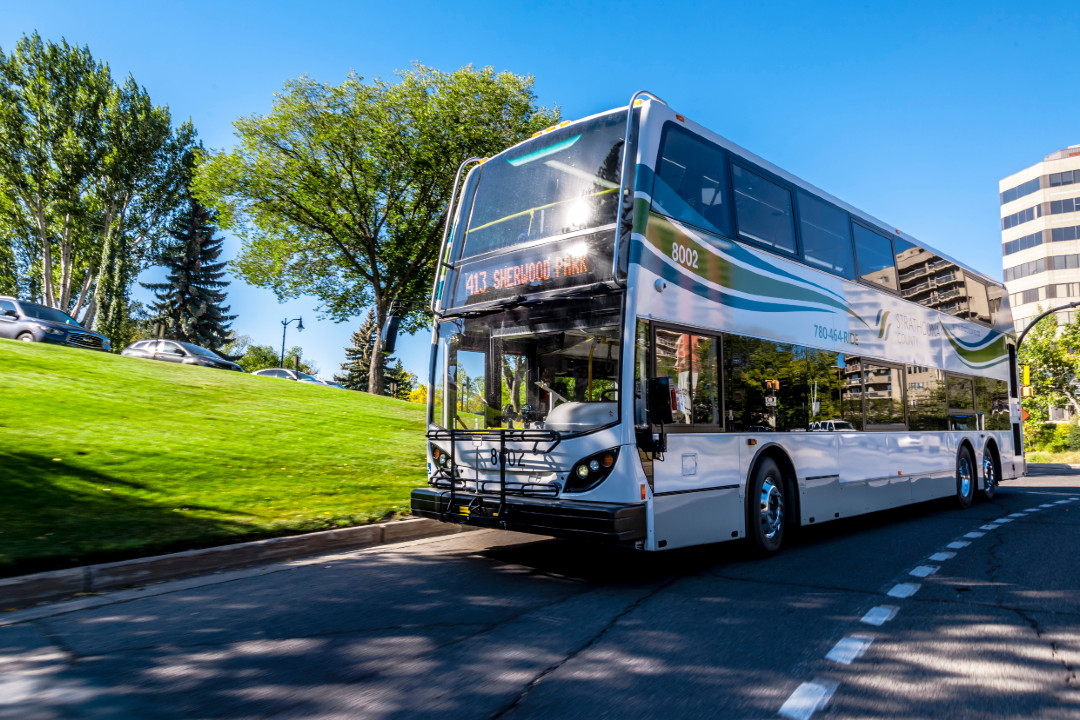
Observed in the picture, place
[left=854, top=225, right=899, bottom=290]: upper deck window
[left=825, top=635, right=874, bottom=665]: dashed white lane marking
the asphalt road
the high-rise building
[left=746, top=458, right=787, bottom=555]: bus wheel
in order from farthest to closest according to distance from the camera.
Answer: the high-rise building
[left=854, top=225, right=899, bottom=290]: upper deck window
[left=746, top=458, right=787, bottom=555]: bus wheel
[left=825, top=635, right=874, bottom=665]: dashed white lane marking
the asphalt road

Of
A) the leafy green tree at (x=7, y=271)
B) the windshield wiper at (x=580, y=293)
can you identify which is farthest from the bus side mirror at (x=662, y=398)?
the leafy green tree at (x=7, y=271)

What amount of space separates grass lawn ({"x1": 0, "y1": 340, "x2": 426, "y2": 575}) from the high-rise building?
7917 cm

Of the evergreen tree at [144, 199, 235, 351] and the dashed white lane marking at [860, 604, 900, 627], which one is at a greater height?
the evergreen tree at [144, 199, 235, 351]

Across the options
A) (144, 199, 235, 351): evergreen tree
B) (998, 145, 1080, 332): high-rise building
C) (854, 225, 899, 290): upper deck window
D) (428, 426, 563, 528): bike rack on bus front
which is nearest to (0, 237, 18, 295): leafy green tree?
(144, 199, 235, 351): evergreen tree

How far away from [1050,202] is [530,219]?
88515 millimetres

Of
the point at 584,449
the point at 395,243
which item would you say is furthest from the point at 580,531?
the point at 395,243

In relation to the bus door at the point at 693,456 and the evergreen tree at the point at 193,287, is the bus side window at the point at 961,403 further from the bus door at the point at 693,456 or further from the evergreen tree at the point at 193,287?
the evergreen tree at the point at 193,287

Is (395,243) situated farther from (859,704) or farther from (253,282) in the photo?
(859,704)

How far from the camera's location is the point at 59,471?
8.59 metres

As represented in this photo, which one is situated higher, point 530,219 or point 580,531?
point 530,219

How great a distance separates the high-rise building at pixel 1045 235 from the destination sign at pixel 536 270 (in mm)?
81798

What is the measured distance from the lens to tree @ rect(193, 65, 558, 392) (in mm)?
28625

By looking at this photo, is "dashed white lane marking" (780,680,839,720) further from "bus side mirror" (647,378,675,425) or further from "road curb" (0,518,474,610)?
"road curb" (0,518,474,610)

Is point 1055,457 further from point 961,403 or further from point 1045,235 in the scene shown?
point 1045,235
